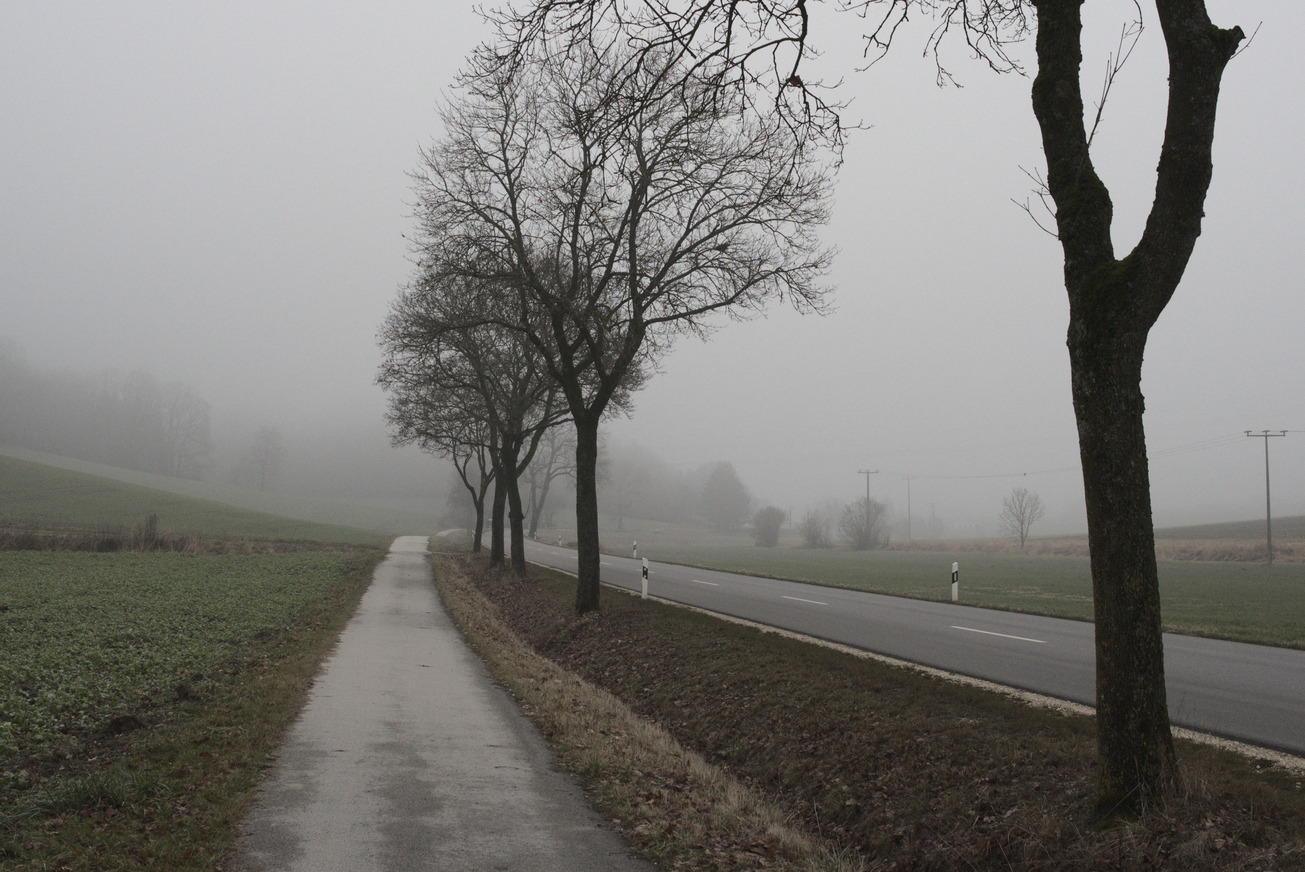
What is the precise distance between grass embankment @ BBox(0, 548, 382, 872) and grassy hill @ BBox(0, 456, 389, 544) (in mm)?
39838

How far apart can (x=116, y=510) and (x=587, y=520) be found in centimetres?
5891

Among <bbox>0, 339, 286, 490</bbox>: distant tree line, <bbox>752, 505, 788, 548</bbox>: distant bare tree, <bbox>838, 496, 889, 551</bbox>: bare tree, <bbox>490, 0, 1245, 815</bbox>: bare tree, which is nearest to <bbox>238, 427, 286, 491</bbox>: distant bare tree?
<bbox>0, 339, 286, 490</bbox>: distant tree line

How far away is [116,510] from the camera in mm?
64312

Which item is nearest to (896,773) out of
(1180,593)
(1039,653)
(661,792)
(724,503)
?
(661,792)

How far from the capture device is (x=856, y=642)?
14258 millimetres

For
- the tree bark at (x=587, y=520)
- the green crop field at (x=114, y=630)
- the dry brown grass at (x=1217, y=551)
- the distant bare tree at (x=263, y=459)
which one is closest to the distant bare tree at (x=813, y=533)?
the dry brown grass at (x=1217, y=551)

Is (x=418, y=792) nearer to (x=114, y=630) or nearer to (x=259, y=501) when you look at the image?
(x=114, y=630)

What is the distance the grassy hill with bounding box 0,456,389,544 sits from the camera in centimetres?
5806

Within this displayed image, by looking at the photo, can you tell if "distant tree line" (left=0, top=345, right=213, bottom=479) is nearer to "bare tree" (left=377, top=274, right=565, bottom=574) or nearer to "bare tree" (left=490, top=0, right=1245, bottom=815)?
"bare tree" (left=377, top=274, right=565, bottom=574)

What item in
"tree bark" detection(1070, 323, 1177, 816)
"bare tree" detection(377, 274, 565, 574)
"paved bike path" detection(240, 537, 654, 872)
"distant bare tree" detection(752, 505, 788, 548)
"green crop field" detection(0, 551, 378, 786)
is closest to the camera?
"tree bark" detection(1070, 323, 1177, 816)

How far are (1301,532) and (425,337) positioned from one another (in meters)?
72.3

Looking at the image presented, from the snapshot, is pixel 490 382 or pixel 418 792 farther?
pixel 490 382

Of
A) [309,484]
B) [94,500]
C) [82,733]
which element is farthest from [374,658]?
[309,484]

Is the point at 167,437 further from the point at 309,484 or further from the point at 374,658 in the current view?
the point at 374,658
